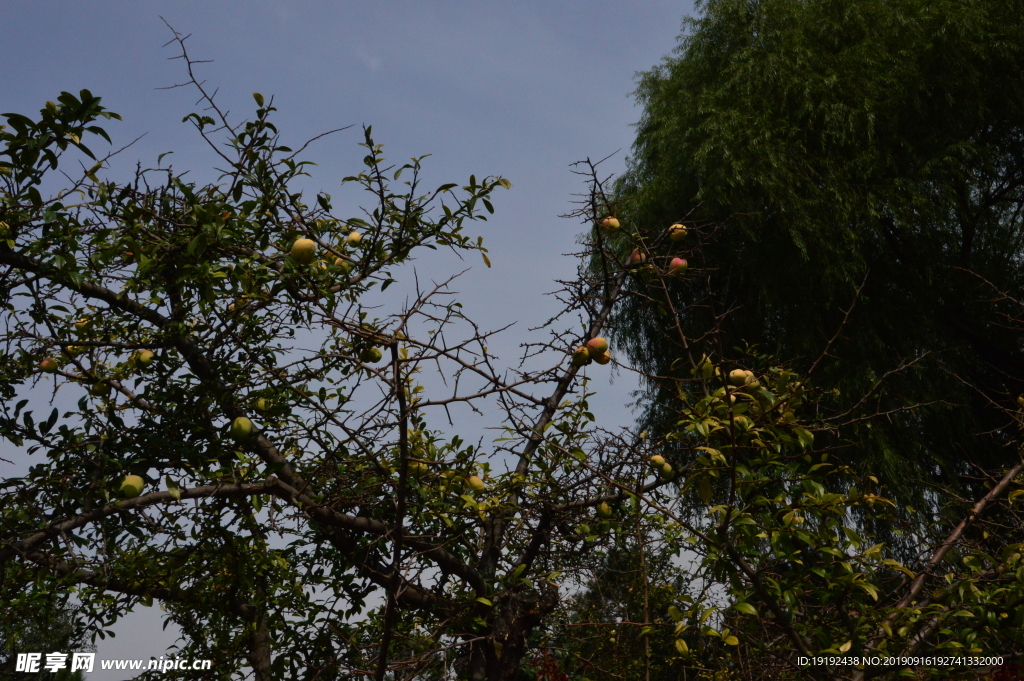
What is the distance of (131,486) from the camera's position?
1.61 m

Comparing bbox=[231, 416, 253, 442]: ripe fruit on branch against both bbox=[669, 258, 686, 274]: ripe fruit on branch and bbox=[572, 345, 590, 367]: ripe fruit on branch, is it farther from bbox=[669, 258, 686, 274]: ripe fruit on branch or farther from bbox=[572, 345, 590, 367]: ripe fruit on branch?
bbox=[669, 258, 686, 274]: ripe fruit on branch

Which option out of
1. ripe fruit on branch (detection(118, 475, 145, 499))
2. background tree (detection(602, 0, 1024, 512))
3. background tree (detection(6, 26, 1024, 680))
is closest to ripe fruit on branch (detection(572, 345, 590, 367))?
background tree (detection(6, 26, 1024, 680))

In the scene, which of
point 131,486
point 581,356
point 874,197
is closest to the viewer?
point 131,486

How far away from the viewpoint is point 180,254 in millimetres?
1825

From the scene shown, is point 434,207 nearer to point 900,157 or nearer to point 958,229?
point 900,157

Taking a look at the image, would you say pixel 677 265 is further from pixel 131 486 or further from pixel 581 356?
pixel 131 486

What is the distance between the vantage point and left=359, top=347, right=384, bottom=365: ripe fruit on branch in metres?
1.93

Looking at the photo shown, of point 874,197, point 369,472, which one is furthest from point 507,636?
point 874,197

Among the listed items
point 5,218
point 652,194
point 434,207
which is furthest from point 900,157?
point 5,218

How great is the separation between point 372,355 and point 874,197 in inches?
157

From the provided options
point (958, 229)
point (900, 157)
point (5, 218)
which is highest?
point (900, 157)

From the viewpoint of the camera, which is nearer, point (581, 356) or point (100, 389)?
point (100, 389)

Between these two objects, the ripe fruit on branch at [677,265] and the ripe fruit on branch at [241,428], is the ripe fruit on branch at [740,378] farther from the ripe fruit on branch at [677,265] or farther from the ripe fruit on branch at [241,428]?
the ripe fruit on branch at [241,428]

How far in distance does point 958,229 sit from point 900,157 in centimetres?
73
